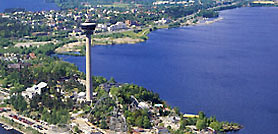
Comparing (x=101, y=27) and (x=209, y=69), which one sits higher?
(x=101, y=27)

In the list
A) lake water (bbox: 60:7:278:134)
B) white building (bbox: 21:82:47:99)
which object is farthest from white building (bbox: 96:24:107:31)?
white building (bbox: 21:82:47:99)

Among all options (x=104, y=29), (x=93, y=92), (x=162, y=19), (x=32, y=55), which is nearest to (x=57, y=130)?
(x=93, y=92)

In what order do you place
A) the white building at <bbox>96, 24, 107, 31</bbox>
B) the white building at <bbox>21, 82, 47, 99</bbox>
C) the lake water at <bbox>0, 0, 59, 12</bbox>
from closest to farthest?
1. the white building at <bbox>21, 82, 47, 99</bbox>
2. the white building at <bbox>96, 24, 107, 31</bbox>
3. the lake water at <bbox>0, 0, 59, 12</bbox>

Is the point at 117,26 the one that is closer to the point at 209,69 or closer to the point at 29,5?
the point at 209,69

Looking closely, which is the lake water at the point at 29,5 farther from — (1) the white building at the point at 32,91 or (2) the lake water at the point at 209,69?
(1) the white building at the point at 32,91

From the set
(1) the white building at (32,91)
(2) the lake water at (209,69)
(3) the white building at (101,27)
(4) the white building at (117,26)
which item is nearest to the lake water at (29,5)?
(3) the white building at (101,27)

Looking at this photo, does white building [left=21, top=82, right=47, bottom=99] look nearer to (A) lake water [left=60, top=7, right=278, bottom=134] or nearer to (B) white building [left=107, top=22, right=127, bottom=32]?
(A) lake water [left=60, top=7, right=278, bottom=134]

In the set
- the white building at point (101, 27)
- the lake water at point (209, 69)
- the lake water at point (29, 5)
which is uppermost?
the lake water at point (29, 5)

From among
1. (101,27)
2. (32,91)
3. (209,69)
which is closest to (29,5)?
(101,27)
